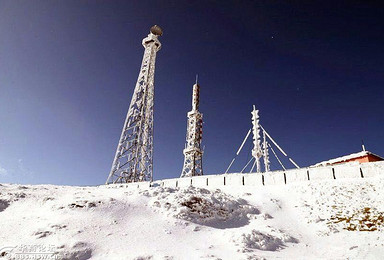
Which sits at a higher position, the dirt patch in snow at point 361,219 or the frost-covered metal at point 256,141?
the frost-covered metal at point 256,141

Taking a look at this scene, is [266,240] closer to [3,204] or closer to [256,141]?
[3,204]

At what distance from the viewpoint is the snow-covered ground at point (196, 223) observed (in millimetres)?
9547

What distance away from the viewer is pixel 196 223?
12.7 m

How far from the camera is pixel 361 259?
8.84 meters

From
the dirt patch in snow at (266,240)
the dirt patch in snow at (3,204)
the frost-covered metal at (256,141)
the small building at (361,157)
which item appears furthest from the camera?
the frost-covered metal at (256,141)

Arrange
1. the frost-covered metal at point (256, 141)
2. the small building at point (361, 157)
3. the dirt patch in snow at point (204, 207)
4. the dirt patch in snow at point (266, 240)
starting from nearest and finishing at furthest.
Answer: the dirt patch in snow at point (266, 240), the dirt patch in snow at point (204, 207), the small building at point (361, 157), the frost-covered metal at point (256, 141)

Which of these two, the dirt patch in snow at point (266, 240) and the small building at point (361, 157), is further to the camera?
the small building at point (361, 157)

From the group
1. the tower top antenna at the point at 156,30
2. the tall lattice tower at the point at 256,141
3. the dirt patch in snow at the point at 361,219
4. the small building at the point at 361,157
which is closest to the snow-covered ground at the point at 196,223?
the dirt patch in snow at the point at 361,219

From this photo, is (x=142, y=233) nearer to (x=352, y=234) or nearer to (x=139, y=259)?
(x=139, y=259)

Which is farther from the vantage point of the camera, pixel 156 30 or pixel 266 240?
pixel 156 30

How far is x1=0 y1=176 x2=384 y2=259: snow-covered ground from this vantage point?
955 cm

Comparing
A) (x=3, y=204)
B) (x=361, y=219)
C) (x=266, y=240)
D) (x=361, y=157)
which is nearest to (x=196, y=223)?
(x=266, y=240)

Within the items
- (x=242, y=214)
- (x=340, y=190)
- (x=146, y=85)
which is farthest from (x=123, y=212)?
(x=146, y=85)

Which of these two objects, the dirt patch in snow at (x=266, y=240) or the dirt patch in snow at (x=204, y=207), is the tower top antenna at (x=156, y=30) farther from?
the dirt patch in snow at (x=266, y=240)
